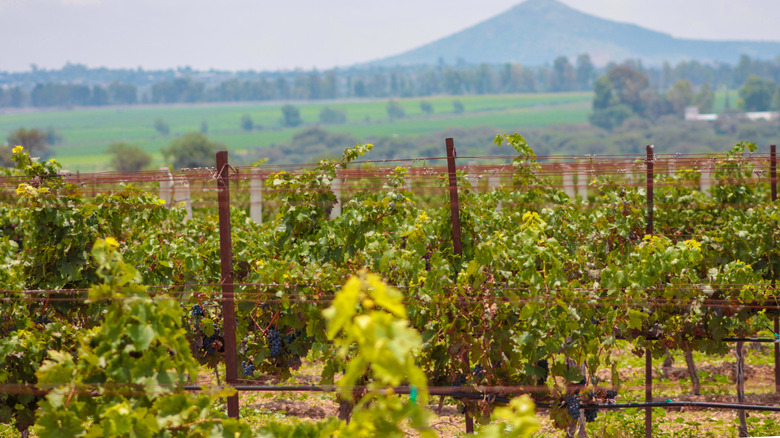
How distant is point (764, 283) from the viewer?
5621mm

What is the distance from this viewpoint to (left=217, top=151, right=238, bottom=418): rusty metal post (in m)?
4.64

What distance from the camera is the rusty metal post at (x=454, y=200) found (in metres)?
5.11

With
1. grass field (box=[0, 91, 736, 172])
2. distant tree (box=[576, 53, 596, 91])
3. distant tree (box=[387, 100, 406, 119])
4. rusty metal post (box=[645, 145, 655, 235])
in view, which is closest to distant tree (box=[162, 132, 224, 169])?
grass field (box=[0, 91, 736, 172])

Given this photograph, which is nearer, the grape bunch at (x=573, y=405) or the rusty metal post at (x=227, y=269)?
the rusty metal post at (x=227, y=269)

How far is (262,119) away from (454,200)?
146291 mm

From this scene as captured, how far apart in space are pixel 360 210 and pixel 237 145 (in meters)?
117

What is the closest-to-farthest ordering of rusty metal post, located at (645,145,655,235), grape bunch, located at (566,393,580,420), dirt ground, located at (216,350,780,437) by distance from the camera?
grape bunch, located at (566,393,580,420) → rusty metal post, located at (645,145,655,235) → dirt ground, located at (216,350,780,437)

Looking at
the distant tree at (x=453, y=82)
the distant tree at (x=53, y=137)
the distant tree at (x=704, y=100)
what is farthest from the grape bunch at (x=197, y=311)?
the distant tree at (x=453, y=82)

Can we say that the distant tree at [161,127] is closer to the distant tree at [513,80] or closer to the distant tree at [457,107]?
the distant tree at [457,107]

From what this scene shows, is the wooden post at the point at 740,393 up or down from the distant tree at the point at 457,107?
down

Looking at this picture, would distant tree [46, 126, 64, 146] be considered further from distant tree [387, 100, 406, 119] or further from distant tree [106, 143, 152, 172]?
distant tree [387, 100, 406, 119]

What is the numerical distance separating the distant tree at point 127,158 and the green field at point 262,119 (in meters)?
9.51

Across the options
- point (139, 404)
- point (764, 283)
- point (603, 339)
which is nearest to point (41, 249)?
point (139, 404)

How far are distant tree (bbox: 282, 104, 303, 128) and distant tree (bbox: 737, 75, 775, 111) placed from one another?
74.7 meters
